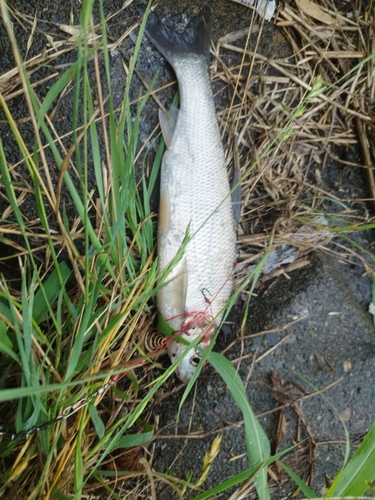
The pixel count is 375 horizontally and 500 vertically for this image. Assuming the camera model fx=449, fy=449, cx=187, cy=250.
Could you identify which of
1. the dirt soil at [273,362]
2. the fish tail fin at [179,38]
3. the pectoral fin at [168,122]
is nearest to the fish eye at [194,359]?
the dirt soil at [273,362]

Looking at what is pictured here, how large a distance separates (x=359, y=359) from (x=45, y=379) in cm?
134

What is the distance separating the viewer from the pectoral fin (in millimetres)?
1884

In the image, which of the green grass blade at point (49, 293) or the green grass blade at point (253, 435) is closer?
the green grass blade at point (253, 435)

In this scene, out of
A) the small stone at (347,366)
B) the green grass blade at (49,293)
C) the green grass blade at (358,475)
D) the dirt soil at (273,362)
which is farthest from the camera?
the small stone at (347,366)

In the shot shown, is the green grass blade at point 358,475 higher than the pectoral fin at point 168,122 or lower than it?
lower

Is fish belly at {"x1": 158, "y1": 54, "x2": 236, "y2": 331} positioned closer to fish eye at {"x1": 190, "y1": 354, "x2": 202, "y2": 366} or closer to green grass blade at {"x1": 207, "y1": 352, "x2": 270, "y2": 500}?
fish eye at {"x1": 190, "y1": 354, "x2": 202, "y2": 366}

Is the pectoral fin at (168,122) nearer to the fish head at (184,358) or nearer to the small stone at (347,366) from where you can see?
the fish head at (184,358)

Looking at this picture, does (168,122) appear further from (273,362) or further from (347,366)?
(347,366)

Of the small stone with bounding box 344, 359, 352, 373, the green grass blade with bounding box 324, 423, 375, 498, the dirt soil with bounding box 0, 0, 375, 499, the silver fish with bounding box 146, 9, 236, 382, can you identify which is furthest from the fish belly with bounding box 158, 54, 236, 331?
the green grass blade with bounding box 324, 423, 375, 498

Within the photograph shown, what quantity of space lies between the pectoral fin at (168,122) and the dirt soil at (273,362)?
0.05 meters

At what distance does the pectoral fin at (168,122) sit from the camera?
188cm

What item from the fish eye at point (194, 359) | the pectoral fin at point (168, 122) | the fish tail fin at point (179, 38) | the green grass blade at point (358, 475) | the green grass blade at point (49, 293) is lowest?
the green grass blade at point (358, 475)

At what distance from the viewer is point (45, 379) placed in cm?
138

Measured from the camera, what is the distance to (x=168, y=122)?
74.8 inches
